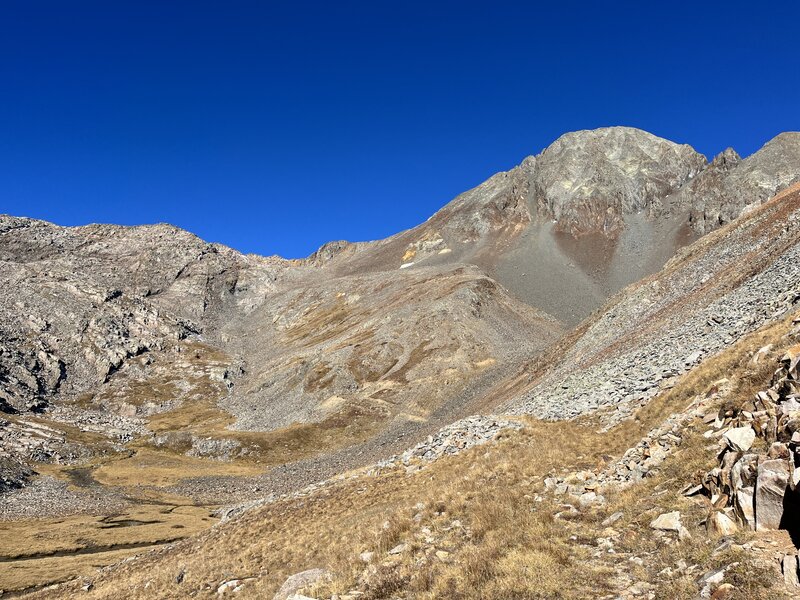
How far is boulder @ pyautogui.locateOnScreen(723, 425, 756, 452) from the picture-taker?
12.9 meters

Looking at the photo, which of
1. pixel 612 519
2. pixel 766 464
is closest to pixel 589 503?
pixel 612 519

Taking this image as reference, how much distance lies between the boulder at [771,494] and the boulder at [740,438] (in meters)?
1.98

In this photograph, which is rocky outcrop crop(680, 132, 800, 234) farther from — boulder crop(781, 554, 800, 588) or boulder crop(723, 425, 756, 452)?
boulder crop(781, 554, 800, 588)

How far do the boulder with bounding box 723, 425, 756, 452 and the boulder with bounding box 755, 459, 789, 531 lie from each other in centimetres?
198

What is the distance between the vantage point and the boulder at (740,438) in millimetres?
12885

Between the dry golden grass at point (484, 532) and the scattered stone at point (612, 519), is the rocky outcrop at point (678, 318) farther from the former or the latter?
the scattered stone at point (612, 519)

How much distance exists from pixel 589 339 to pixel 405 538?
1746 inches

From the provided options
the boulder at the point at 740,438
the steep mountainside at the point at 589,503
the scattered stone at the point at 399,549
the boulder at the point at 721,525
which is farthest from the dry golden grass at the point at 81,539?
the boulder at the point at 740,438

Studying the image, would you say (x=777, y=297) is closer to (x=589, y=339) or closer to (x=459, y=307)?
(x=589, y=339)

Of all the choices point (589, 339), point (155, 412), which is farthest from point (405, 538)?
point (155, 412)

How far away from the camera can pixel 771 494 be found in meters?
10.6

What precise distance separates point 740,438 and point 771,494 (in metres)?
2.85

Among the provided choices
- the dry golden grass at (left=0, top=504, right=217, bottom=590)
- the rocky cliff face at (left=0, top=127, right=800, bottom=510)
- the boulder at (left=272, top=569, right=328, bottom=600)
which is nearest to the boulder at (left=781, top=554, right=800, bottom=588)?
the boulder at (left=272, top=569, right=328, bottom=600)

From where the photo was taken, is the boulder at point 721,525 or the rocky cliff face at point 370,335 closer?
the boulder at point 721,525
